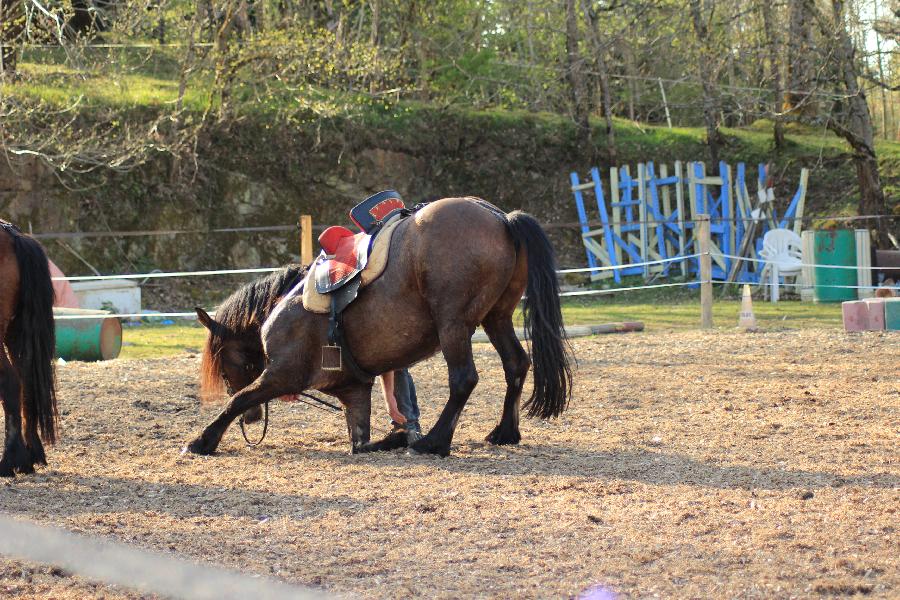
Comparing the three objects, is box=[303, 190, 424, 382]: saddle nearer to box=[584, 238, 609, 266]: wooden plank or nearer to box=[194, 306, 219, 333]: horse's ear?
box=[194, 306, 219, 333]: horse's ear

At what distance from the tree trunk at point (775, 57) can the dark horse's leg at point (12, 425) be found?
541 inches

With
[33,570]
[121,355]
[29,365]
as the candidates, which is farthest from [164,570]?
[121,355]

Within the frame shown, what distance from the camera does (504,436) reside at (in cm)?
616

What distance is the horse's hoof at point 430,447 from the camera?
5.82 m

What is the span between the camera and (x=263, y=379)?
6.11 m

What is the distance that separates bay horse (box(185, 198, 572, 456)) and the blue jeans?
0.86 ft

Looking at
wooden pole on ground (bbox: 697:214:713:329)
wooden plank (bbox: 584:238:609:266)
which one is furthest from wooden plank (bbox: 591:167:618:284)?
wooden pole on ground (bbox: 697:214:713:329)

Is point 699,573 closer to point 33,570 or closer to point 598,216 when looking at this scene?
point 33,570

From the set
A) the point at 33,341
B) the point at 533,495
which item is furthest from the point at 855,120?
the point at 33,341

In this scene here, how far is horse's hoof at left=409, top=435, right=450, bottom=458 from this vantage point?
5.82 m

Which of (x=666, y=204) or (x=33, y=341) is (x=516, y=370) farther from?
(x=666, y=204)

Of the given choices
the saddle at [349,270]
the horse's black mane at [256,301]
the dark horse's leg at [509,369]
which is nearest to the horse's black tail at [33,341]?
the horse's black mane at [256,301]

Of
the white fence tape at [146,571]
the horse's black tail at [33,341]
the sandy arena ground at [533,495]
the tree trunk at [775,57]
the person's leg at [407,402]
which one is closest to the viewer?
the white fence tape at [146,571]

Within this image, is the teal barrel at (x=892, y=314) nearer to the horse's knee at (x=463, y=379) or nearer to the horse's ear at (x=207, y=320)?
the horse's knee at (x=463, y=379)
